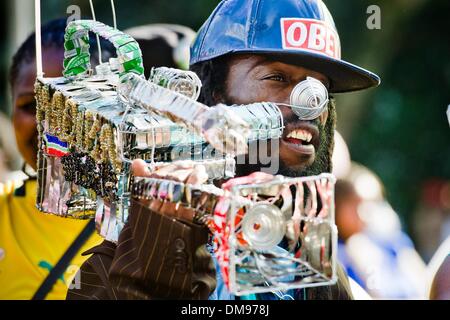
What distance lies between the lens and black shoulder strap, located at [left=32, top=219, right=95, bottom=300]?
2934 millimetres

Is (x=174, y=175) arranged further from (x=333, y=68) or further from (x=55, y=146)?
(x=333, y=68)

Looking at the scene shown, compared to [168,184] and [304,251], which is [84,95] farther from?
[304,251]

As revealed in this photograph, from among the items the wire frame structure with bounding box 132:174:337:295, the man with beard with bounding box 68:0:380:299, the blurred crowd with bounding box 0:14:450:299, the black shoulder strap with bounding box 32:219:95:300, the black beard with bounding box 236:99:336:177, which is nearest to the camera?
the wire frame structure with bounding box 132:174:337:295

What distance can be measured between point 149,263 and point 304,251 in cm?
30

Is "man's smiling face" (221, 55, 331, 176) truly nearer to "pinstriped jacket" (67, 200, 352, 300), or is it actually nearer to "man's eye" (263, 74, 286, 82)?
"man's eye" (263, 74, 286, 82)

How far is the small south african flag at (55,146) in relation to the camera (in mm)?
2284

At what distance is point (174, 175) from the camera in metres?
1.74

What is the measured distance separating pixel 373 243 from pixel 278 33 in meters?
1.24

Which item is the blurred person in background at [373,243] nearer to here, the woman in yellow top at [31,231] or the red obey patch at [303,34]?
the woman in yellow top at [31,231]

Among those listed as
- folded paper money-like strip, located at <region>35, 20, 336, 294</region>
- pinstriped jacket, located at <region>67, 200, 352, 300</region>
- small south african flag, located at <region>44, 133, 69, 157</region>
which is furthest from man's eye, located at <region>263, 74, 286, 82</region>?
pinstriped jacket, located at <region>67, 200, 352, 300</region>

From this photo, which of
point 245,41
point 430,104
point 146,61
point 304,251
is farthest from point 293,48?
point 430,104

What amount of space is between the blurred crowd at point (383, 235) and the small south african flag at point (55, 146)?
1.19m

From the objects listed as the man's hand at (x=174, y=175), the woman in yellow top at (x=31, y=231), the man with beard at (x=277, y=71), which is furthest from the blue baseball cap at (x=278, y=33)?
the woman in yellow top at (x=31, y=231)

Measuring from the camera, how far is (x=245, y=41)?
7.52 ft
